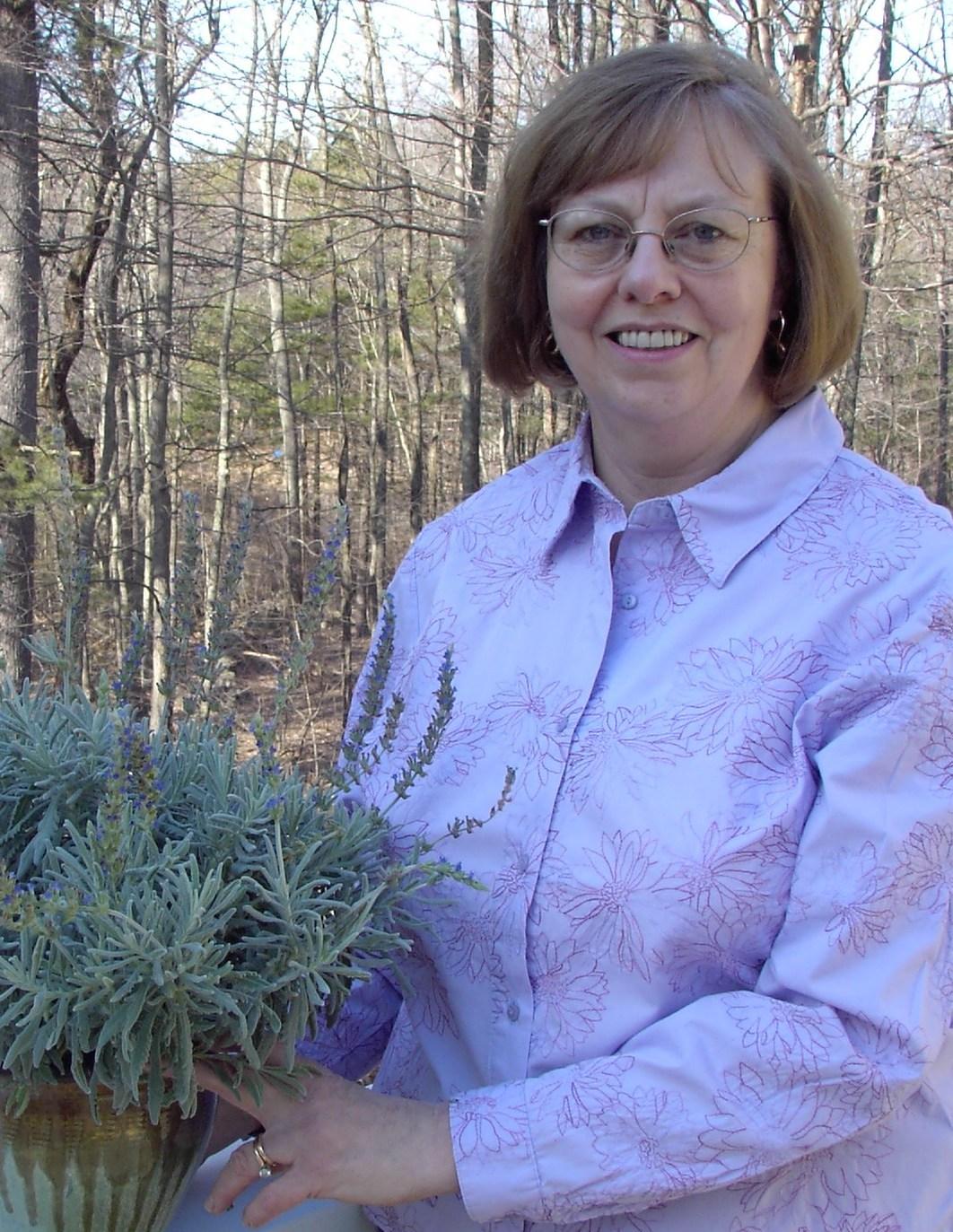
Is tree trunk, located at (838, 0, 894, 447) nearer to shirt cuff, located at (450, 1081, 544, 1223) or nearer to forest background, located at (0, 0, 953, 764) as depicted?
forest background, located at (0, 0, 953, 764)

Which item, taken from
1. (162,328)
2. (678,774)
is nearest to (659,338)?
(678,774)

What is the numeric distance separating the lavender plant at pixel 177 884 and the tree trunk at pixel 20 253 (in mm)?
6669

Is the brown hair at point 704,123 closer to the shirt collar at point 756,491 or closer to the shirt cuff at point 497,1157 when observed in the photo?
the shirt collar at point 756,491

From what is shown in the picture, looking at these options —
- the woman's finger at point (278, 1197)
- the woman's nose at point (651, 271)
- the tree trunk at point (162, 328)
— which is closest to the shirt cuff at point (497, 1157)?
the woman's finger at point (278, 1197)

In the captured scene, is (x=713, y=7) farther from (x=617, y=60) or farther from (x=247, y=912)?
(x=247, y=912)

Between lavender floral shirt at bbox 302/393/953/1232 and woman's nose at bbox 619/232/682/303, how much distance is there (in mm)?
211

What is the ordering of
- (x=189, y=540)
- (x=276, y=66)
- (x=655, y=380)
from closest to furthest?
(x=189, y=540) < (x=655, y=380) < (x=276, y=66)

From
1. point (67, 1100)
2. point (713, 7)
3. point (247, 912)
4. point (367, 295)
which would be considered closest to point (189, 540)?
point (247, 912)

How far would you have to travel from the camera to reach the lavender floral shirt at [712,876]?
3.60 ft

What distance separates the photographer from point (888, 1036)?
43.0 inches

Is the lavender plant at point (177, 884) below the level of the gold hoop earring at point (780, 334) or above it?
below

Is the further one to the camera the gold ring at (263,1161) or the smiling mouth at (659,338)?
the smiling mouth at (659,338)

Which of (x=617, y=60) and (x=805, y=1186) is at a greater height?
(x=617, y=60)

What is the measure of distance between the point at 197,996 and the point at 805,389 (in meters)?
1.02
